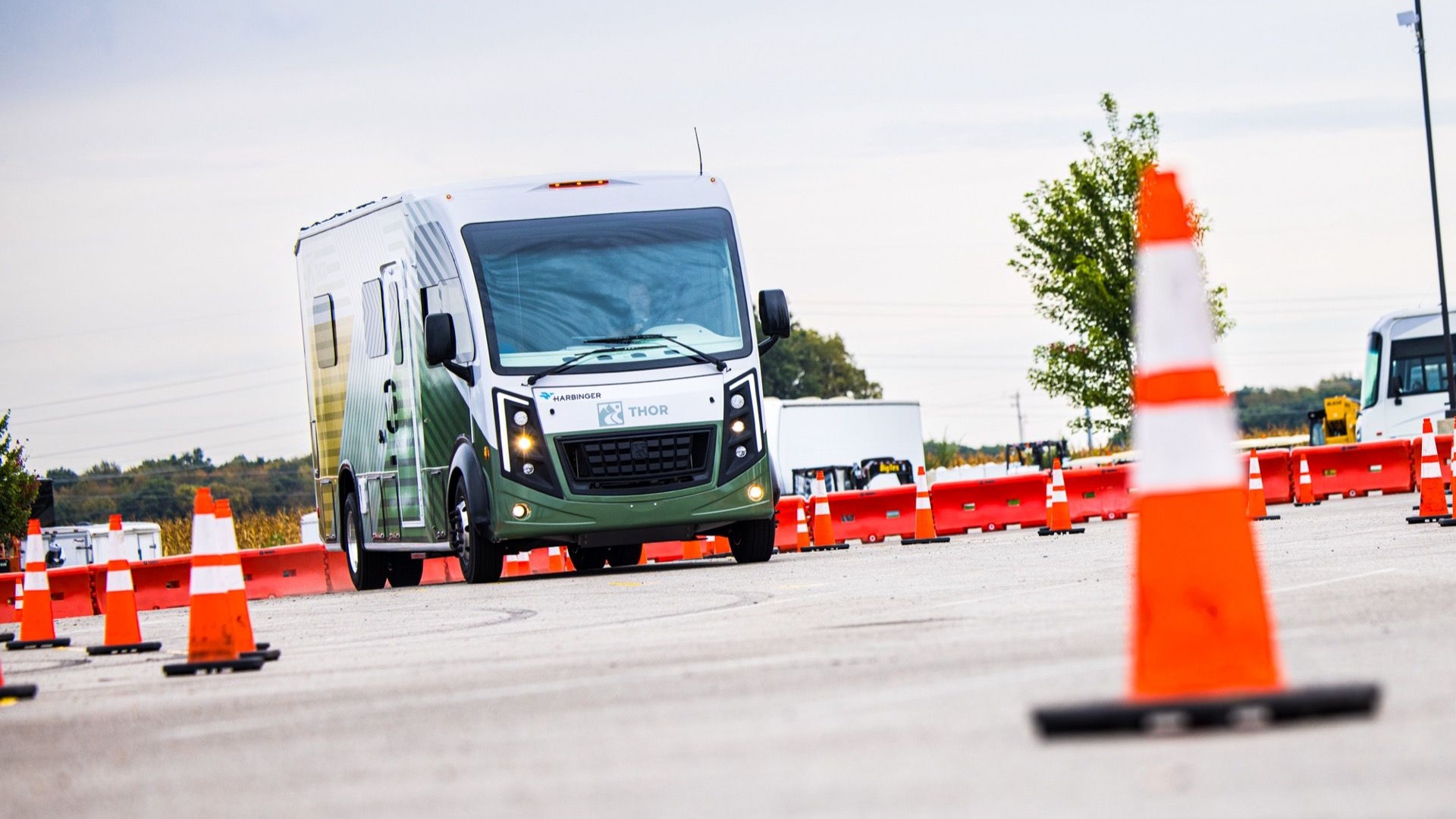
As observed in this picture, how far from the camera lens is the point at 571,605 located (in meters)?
13.9

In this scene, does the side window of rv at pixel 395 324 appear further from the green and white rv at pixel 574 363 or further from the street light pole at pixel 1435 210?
the street light pole at pixel 1435 210

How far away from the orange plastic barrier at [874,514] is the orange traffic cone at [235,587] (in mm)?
18744

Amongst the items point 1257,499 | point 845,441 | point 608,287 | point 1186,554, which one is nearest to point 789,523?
point 1257,499

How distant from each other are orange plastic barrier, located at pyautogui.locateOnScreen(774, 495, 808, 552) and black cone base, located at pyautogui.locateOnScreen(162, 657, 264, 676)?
58.7ft

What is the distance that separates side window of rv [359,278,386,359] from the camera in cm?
1998

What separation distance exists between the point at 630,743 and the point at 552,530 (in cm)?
1204

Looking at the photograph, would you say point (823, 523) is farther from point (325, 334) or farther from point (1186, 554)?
point (1186, 554)

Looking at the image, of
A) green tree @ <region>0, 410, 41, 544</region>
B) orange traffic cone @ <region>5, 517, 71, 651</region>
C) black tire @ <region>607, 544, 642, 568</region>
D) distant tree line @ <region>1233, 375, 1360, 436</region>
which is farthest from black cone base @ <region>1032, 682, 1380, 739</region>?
distant tree line @ <region>1233, 375, 1360, 436</region>

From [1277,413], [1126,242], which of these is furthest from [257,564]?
[1277,413]

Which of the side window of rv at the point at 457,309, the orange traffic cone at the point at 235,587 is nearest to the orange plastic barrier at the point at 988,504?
the side window of rv at the point at 457,309

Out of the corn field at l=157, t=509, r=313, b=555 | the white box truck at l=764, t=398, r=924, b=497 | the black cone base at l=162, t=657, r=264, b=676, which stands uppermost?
the white box truck at l=764, t=398, r=924, b=497

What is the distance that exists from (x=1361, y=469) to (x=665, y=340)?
54.5 ft

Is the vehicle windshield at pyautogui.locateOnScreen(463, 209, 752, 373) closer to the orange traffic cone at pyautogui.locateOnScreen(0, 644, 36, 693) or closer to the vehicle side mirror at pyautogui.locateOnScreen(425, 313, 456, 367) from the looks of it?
the vehicle side mirror at pyautogui.locateOnScreen(425, 313, 456, 367)

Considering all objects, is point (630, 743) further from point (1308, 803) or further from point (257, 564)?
point (257, 564)
